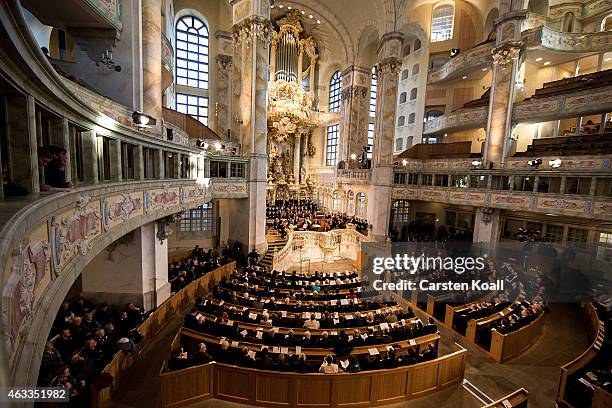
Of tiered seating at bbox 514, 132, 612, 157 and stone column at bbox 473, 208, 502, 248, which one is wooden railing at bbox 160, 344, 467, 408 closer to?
stone column at bbox 473, 208, 502, 248

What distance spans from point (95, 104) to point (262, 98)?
10045mm

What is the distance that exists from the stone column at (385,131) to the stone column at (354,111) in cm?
383

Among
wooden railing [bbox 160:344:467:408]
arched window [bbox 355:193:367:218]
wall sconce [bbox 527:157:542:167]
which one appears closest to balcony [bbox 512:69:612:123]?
wall sconce [bbox 527:157:542:167]

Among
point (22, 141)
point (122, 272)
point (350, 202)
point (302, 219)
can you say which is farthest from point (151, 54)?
point (350, 202)

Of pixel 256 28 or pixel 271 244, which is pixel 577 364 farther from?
pixel 256 28

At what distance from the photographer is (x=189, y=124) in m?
15.3

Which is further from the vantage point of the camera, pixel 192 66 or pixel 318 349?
pixel 192 66

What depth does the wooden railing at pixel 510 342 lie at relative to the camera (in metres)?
8.04

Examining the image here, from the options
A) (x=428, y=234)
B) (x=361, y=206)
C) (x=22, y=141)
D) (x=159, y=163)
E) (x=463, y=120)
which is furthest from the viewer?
(x=361, y=206)

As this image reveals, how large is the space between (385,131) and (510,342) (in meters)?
14.4

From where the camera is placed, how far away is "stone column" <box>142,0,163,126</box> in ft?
29.3

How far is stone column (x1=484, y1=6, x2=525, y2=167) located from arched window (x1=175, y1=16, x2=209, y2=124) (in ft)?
62.3

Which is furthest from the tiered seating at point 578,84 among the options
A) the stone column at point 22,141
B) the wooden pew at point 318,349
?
the stone column at point 22,141

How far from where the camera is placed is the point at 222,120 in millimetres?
20062
